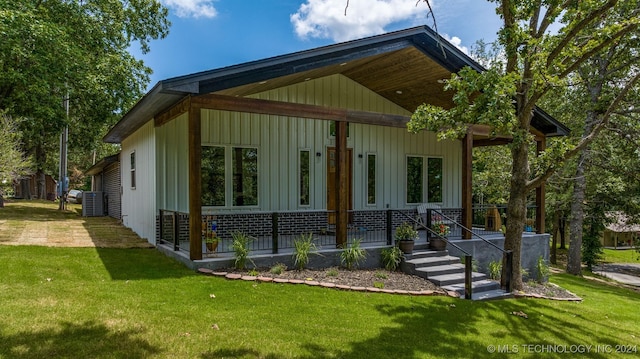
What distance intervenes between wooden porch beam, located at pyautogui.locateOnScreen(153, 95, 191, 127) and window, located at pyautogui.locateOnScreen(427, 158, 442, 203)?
7.73 metres

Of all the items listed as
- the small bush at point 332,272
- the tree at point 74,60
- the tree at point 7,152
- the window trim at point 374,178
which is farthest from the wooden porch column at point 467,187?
the tree at point 7,152

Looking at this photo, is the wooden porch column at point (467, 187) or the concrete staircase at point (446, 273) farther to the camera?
the wooden porch column at point (467, 187)

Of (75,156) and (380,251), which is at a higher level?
(75,156)

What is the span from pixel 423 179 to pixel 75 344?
10.2 m

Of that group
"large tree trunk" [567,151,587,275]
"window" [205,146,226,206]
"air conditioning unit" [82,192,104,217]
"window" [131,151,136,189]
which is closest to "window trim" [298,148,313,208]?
"window" [205,146,226,206]

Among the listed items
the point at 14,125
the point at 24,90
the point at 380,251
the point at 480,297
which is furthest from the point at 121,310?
the point at 14,125

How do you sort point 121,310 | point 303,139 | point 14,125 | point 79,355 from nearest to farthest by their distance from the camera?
point 79,355, point 121,310, point 303,139, point 14,125

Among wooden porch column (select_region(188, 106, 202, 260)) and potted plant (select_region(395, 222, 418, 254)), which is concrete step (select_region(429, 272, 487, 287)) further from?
wooden porch column (select_region(188, 106, 202, 260))

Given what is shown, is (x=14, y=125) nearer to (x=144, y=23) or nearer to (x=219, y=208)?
(x=144, y=23)

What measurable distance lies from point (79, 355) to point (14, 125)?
17326mm

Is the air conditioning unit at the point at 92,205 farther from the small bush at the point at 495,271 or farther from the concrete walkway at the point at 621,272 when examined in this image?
the concrete walkway at the point at 621,272

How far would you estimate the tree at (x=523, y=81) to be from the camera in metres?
6.51

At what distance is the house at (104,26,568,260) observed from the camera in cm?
732

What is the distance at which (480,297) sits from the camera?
7.09 meters
